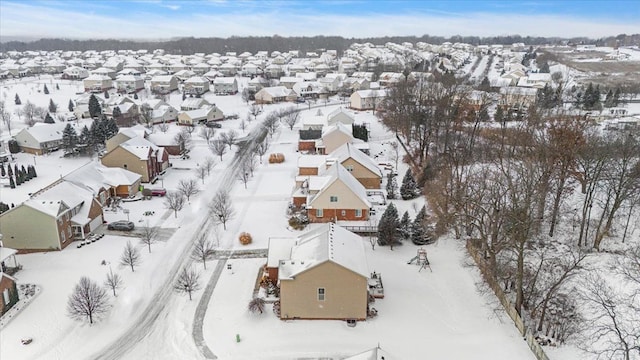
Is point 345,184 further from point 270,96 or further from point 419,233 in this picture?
point 270,96

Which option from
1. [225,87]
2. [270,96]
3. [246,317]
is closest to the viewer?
[246,317]

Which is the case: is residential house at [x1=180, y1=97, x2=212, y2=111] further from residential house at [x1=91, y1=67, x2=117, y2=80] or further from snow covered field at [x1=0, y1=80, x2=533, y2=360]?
residential house at [x1=91, y1=67, x2=117, y2=80]

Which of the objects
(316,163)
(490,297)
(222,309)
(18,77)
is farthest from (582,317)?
(18,77)

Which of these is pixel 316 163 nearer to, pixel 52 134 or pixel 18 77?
pixel 52 134

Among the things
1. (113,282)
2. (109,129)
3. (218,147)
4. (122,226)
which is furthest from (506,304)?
(109,129)

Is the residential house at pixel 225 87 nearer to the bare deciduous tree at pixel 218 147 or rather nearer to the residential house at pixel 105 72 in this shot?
the residential house at pixel 105 72
